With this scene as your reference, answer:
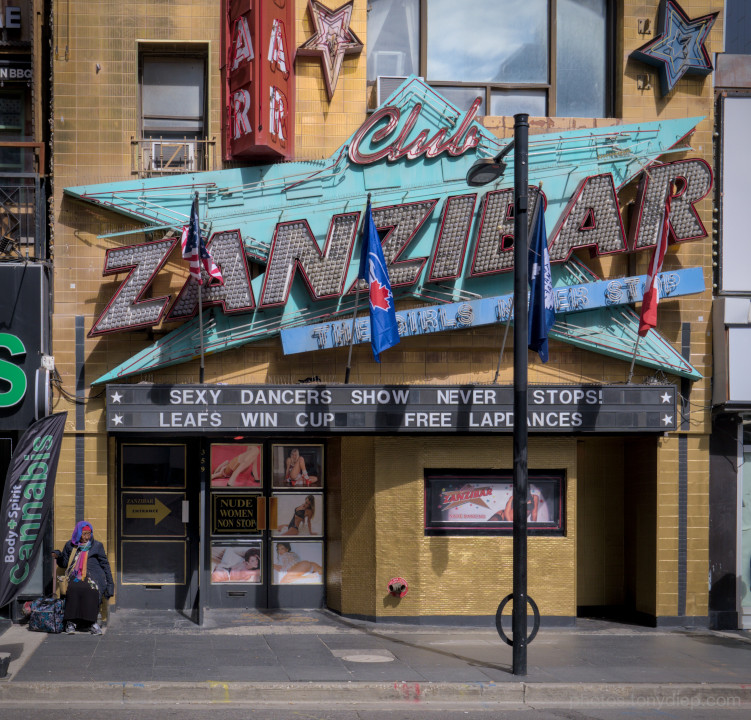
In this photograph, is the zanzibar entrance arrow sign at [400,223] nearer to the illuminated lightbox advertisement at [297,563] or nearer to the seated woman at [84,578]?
the seated woman at [84,578]

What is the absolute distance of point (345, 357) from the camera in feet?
54.0

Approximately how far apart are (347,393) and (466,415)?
1.87 meters

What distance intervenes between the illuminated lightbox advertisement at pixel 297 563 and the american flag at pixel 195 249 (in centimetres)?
503

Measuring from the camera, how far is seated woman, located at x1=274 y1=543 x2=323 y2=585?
686 inches

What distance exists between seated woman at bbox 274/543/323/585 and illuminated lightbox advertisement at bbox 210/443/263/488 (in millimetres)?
1167

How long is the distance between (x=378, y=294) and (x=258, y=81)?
12.2ft

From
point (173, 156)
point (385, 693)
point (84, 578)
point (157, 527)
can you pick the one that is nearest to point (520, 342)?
point (385, 693)

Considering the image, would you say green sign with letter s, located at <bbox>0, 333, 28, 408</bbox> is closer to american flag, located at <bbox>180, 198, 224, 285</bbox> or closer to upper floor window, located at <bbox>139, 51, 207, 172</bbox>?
american flag, located at <bbox>180, 198, 224, 285</bbox>

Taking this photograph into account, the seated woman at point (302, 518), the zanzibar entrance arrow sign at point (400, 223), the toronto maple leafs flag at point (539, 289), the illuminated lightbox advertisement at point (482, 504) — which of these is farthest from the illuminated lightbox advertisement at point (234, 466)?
the toronto maple leafs flag at point (539, 289)

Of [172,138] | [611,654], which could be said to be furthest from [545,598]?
[172,138]

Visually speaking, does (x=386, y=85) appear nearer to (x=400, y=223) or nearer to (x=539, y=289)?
(x=400, y=223)

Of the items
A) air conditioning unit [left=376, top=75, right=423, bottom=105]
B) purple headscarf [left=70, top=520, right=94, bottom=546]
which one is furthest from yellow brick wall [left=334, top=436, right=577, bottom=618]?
air conditioning unit [left=376, top=75, right=423, bottom=105]

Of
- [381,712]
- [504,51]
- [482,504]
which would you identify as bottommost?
[381,712]

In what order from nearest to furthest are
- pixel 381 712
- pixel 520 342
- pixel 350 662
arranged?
1. pixel 381 712
2. pixel 520 342
3. pixel 350 662
